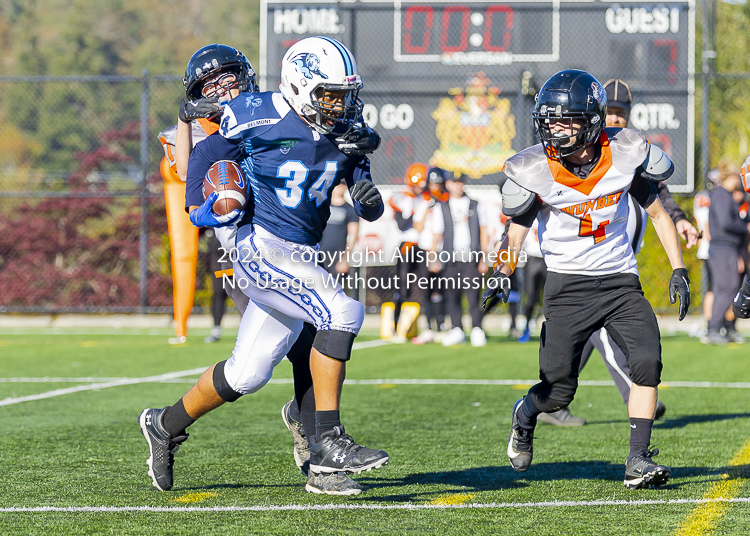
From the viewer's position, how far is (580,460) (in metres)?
4.93

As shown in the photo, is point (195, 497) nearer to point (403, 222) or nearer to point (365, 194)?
point (365, 194)

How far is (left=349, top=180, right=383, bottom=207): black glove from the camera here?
13.6ft

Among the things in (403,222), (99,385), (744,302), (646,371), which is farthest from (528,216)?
(403,222)

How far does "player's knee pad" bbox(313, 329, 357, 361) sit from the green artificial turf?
58 centimetres

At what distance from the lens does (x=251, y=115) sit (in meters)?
4.16

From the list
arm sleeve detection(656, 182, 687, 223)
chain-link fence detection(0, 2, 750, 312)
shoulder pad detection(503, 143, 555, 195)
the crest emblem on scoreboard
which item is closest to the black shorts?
shoulder pad detection(503, 143, 555, 195)

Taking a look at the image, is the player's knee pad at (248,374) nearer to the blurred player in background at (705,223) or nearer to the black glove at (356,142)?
the black glove at (356,142)

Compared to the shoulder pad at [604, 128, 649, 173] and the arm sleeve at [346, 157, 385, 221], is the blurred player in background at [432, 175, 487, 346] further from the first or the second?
the arm sleeve at [346, 157, 385, 221]

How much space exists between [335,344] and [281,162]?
0.78 m

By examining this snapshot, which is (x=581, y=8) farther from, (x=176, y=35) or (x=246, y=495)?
(x=176, y=35)

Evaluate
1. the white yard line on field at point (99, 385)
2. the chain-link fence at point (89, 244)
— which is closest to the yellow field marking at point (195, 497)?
the white yard line on field at point (99, 385)

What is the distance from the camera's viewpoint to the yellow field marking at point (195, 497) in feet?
13.2

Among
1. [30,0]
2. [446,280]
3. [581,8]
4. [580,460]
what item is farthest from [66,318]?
[30,0]

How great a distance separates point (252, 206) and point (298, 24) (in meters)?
11.3
